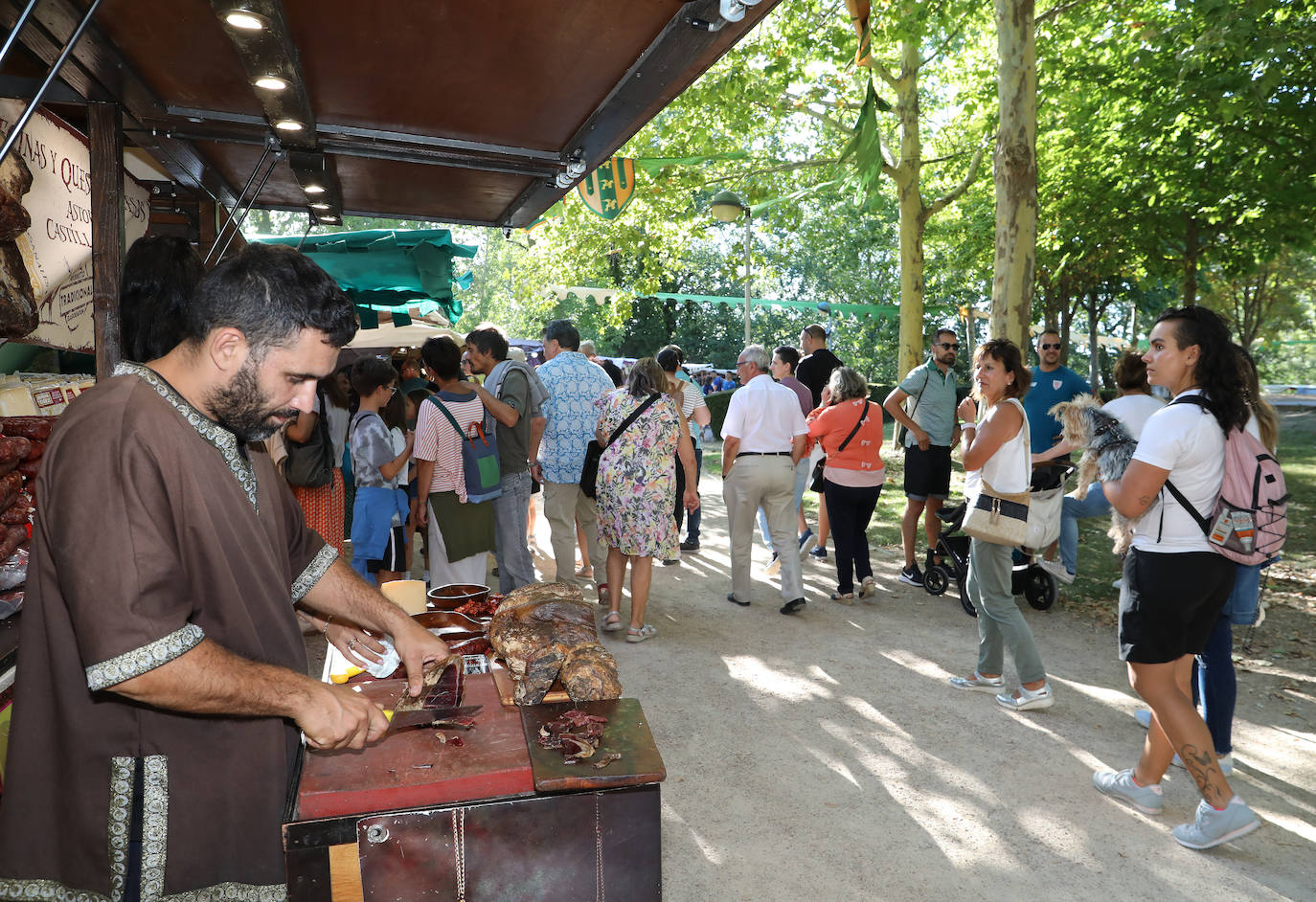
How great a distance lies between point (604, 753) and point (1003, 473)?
3.48 m

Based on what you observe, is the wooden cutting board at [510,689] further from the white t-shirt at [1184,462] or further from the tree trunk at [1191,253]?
the tree trunk at [1191,253]

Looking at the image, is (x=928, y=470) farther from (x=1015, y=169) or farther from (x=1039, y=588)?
(x=1015, y=169)

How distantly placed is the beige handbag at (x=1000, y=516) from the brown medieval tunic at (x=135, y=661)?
12.9 feet

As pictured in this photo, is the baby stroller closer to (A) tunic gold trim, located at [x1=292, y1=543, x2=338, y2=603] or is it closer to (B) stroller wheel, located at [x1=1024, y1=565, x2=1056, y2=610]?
(B) stroller wheel, located at [x1=1024, y1=565, x2=1056, y2=610]

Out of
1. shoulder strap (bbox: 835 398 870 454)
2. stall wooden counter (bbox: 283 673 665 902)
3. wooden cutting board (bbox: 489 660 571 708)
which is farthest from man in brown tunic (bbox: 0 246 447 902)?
shoulder strap (bbox: 835 398 870 454)

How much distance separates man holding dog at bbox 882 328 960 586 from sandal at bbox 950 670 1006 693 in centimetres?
238

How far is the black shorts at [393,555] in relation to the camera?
19.8ft

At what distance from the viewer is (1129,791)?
3.87 m

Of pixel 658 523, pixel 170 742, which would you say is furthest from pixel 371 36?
pixel 658 523

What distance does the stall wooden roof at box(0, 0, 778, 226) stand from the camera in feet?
7.78

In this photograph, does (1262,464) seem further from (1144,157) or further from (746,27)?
(1144,157)

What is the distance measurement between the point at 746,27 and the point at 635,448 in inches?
152

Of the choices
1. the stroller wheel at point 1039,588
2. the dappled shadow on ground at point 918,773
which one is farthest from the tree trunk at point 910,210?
the dappled shadow on ground at point 918,773

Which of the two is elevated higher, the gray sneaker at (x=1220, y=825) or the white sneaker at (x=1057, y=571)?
the white sneaker at (x=1057, y=571)
